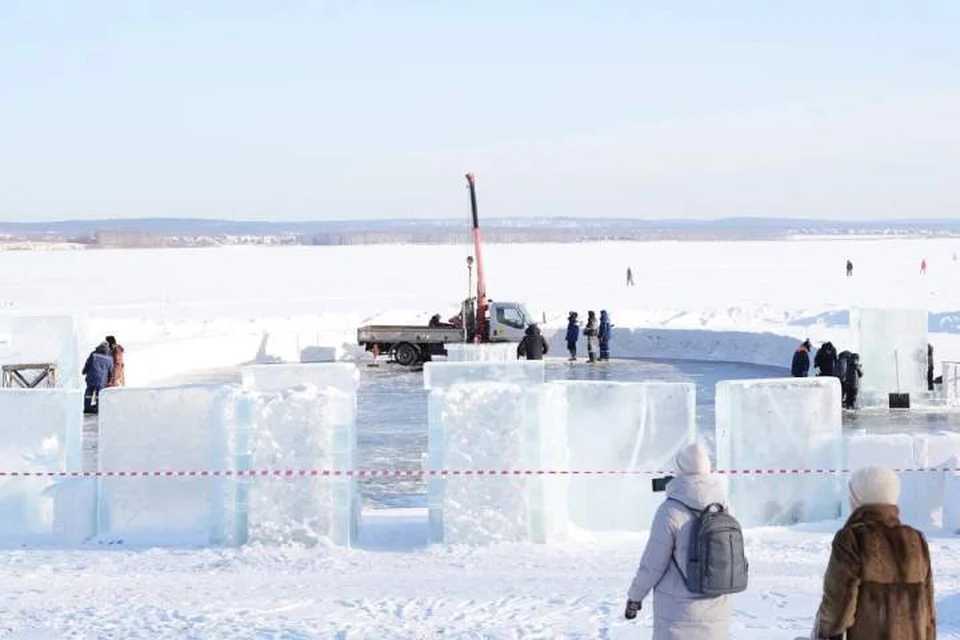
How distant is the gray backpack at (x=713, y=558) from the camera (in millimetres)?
→ 5895

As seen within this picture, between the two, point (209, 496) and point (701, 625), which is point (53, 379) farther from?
point (701, 625)

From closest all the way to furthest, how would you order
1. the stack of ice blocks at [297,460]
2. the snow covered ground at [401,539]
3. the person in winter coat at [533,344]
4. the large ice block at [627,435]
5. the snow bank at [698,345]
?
the snow covered ground at [401,539] < the stack of ice blocks at [297,460] < the large ice block at [627,435] < the person in winter coat at [533,344] < the snow bank at [698,345]

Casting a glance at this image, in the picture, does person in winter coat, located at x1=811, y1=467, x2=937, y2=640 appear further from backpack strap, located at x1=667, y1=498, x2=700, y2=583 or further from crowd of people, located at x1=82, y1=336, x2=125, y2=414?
crowd of people, located at x1=82, y1=336, x2=125, y2=414

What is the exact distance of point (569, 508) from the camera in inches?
473

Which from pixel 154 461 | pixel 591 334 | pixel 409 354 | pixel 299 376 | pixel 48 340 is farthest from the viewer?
pixel 591 334

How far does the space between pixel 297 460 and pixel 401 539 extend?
1138 millimetres

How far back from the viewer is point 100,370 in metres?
21.2

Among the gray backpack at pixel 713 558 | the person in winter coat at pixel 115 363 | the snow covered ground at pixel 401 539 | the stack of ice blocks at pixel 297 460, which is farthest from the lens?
the person in winter coat at pixel 115 363

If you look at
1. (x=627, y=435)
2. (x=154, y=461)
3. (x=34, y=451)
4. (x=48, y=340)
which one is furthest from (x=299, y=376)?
(x=48, y=340)

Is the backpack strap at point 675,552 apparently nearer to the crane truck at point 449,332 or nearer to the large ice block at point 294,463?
the large ice block at point 294,463

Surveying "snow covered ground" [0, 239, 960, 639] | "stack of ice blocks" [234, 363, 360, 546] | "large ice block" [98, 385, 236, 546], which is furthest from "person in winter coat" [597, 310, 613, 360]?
"stack of ice blocks" [234, 363, 360, 546]

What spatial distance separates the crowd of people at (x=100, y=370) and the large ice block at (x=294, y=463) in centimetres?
969

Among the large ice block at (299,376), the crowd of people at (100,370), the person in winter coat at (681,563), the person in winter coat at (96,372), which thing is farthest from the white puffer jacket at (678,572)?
the person in winter coat at (96,372)

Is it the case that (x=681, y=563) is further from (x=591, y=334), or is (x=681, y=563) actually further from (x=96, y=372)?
(x=591, y=334)
